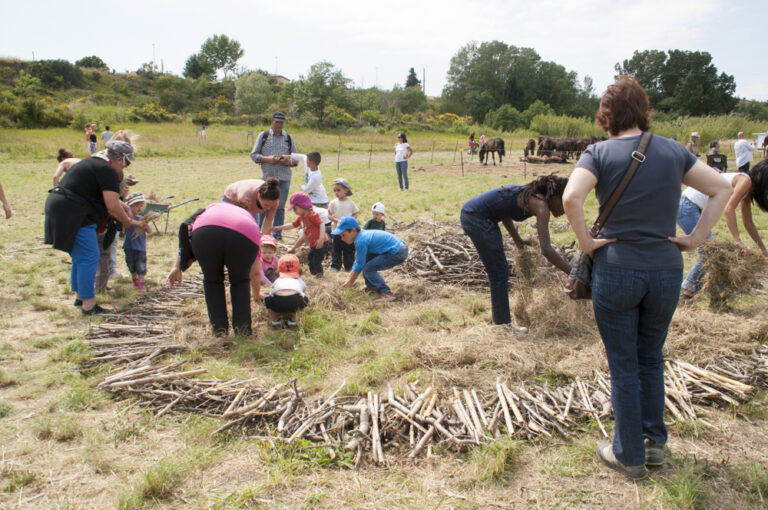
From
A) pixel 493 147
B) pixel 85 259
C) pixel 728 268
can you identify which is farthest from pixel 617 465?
pixel 493 147

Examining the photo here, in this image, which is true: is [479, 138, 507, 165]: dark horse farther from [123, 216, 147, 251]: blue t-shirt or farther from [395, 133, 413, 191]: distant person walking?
[123, 216, 147, 251]: blue t-shirt

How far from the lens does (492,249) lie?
4.16m

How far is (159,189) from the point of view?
1385 cm

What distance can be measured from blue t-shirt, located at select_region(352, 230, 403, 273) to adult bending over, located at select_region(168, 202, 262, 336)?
1304 millimetres

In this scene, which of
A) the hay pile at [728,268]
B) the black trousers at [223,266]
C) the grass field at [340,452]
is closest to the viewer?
the grass field at [340,452]

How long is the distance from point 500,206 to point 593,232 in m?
1.61

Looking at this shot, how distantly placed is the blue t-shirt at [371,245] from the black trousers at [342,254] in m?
1.00

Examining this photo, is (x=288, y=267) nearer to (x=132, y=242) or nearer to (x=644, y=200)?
(x=132, y=242)

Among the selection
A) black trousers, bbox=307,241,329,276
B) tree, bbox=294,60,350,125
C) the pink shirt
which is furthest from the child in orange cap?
tree, bbox=294,60,350,125

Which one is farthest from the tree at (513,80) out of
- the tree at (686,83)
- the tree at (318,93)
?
the tree at (318,93)

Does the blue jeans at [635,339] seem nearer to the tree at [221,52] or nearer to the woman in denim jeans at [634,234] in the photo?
the woman in denim jeans at [634,234]

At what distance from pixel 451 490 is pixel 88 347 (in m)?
3.41

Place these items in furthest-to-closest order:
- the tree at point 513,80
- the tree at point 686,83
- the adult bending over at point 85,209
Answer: the tree at point 513,80, the tree at point 686,83, the adult bending over at point 85,209

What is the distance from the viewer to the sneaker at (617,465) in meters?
2.53
